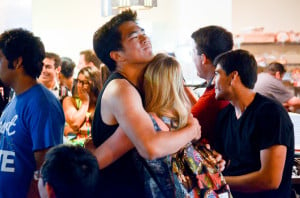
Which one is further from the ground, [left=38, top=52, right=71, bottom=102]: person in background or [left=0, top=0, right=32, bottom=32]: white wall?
[left=0, top=0, right=32, bottom=32]: white wall

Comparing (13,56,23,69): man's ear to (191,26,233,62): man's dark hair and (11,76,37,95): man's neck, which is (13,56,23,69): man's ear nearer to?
Result: (11,76,37,95): man's neck

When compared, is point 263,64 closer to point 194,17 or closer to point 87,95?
point 194,17

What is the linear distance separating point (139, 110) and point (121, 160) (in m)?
0.25

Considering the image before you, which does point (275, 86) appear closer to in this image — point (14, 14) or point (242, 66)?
point (14, 14)

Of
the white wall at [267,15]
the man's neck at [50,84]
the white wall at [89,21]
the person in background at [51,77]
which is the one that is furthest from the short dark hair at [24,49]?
the white wall at [267,15]

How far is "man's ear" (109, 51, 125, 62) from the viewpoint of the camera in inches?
76.8

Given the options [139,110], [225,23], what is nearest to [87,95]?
[139,110]

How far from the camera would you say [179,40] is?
802 centimetres

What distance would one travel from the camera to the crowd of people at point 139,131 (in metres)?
1.68

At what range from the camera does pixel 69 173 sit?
1559mm

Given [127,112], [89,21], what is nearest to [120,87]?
[127,112]

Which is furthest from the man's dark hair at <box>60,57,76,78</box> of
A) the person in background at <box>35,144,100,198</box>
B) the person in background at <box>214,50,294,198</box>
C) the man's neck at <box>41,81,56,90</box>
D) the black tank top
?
the person in background at <box>35,144,100,198</box>

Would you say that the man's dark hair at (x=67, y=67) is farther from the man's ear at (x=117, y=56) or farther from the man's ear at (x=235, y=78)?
the man's ear at (x=117, y=56)

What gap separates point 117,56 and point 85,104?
2.58 meters
